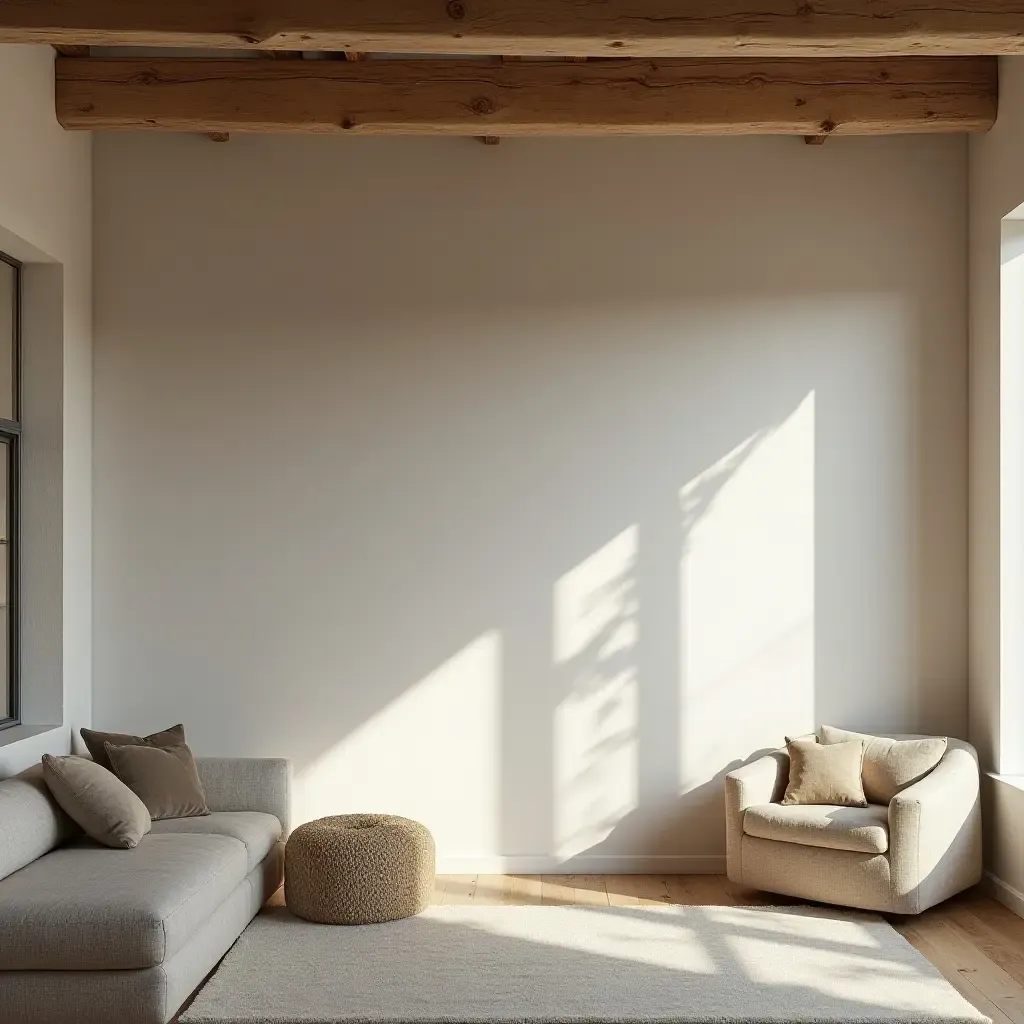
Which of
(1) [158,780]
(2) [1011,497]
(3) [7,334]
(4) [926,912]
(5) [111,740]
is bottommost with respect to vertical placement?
(4) [926,912]

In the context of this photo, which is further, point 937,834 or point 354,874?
point 937,834

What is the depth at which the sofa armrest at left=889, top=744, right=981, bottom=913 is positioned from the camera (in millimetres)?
4613

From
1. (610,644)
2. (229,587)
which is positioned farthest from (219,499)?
(610,644)

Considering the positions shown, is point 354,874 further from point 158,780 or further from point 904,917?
point 904,917

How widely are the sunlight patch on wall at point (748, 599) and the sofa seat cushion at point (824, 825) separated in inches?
23.0

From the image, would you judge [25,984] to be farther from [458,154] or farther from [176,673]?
[458,154]

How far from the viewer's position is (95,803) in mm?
4234

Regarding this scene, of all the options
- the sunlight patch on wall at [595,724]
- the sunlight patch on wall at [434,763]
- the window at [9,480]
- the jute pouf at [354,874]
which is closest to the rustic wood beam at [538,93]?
the window at [9,480]

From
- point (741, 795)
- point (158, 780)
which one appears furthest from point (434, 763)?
point (741, 795)

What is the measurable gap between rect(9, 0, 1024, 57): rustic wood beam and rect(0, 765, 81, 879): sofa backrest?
103 inches

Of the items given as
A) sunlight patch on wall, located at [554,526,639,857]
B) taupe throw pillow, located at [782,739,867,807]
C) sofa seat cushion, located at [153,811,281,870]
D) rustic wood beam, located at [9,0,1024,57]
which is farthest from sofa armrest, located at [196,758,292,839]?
rustic wood beam, located at [9,0,1024,57]

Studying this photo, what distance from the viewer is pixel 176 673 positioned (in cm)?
554

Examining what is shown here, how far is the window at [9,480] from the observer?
16.9 feet

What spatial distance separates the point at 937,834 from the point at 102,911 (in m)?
3.17
